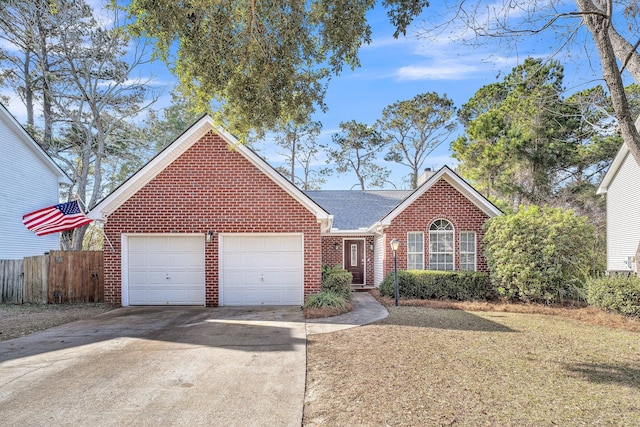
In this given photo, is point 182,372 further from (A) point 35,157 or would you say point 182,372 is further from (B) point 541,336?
(A) point 35,157

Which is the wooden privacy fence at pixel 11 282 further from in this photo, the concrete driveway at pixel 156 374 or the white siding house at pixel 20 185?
the concrete driveway at pixel 156 374

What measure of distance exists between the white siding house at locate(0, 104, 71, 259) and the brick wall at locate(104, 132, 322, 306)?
7.77m

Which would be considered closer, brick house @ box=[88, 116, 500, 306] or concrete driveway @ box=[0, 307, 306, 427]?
concrete driveway @ box=[0, 307, 306, 427]

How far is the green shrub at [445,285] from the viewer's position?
13070 mm

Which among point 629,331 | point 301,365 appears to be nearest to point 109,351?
point 301,365

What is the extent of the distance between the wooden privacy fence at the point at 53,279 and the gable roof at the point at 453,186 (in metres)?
10.4

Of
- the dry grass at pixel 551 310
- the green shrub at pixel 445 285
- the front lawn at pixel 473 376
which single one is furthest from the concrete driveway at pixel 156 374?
the green shrub at pixel 445 285

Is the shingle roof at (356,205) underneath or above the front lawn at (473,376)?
above

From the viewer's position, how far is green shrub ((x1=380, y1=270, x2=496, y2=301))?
13.1 m

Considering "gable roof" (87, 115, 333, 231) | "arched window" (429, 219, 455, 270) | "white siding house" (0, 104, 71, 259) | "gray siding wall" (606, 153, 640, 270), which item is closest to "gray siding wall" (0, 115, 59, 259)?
"white siding house" (0, 104, 71, 259)

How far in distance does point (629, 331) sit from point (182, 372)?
9643 mm

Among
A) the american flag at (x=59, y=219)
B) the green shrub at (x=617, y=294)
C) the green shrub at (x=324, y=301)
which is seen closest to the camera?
the green shrub at (x=617, y=294)

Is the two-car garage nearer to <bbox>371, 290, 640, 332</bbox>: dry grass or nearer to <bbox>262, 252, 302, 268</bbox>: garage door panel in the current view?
<bbox>262, 252, 302, 268</bbox>: garage door panel

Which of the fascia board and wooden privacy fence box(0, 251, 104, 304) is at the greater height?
the fascia board
